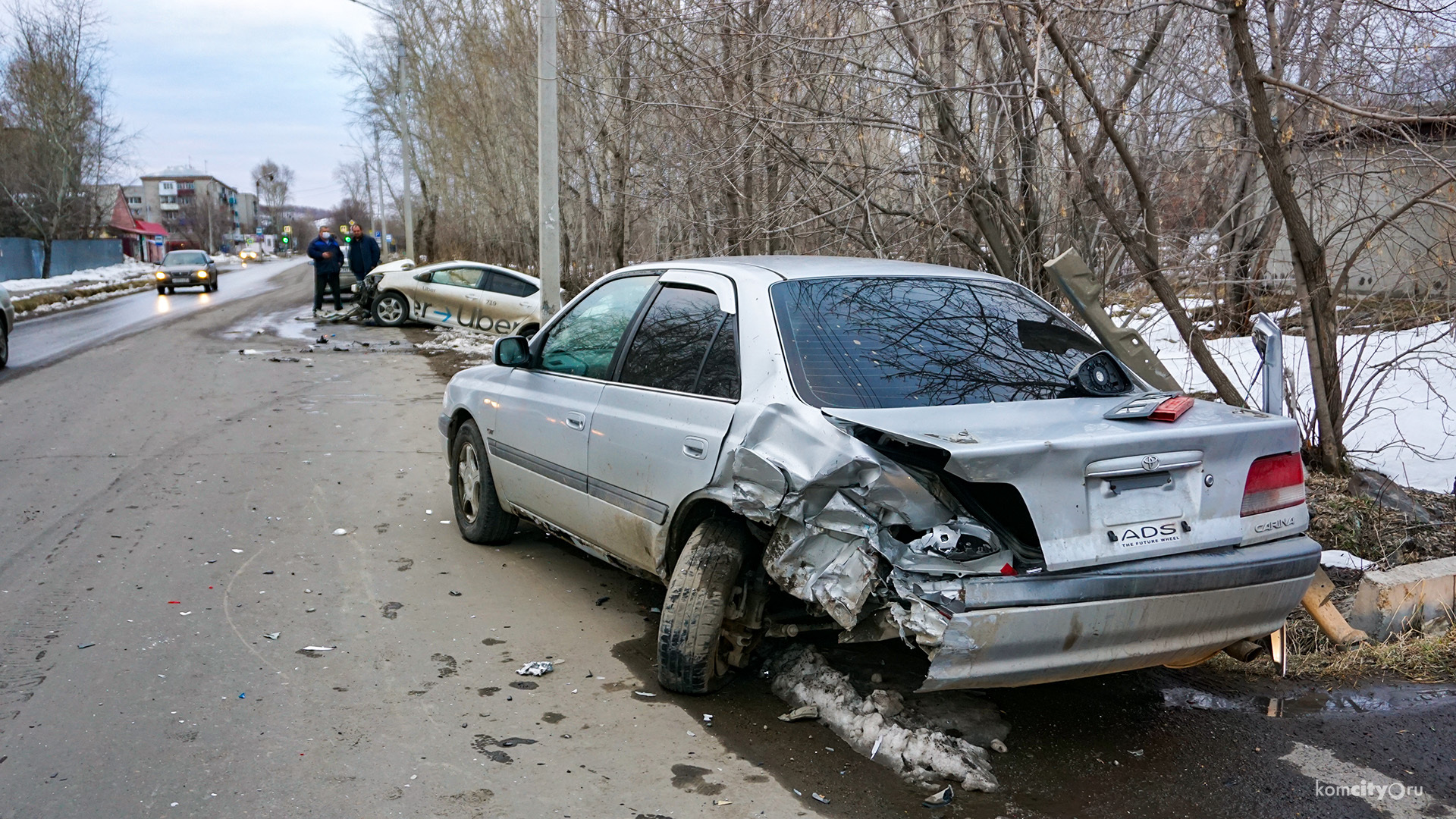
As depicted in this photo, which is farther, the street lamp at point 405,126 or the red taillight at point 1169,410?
the street lamp at point 405,126

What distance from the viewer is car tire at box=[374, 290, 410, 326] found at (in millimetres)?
19406

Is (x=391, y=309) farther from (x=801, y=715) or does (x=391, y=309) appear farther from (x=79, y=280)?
(x=79, y=280)

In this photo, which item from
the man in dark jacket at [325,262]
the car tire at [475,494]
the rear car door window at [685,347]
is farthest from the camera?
the man in dark jacket at [325,262]

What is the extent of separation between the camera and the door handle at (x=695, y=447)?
3787mm

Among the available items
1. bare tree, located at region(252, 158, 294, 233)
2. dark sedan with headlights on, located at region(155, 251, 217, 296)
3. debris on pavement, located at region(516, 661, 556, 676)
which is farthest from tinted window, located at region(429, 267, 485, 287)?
bare tree, located at region(252, 158, 294, 233)

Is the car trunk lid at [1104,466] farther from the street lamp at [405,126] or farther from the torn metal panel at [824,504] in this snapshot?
the street lamp at [405,126]

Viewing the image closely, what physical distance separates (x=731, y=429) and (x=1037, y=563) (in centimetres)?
119

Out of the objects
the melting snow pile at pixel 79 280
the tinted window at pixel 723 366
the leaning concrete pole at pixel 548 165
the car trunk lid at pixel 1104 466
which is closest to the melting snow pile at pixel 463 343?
the leaning concrete pole at pixel 548 165

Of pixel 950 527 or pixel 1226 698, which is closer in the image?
pixel 950 527

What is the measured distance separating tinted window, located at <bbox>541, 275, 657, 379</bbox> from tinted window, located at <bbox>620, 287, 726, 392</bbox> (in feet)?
0.58

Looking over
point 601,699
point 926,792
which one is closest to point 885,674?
point 926,792

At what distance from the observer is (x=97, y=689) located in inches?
150

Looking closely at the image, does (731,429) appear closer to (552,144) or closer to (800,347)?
(800,347)

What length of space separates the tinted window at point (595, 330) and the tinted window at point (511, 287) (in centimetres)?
1354
